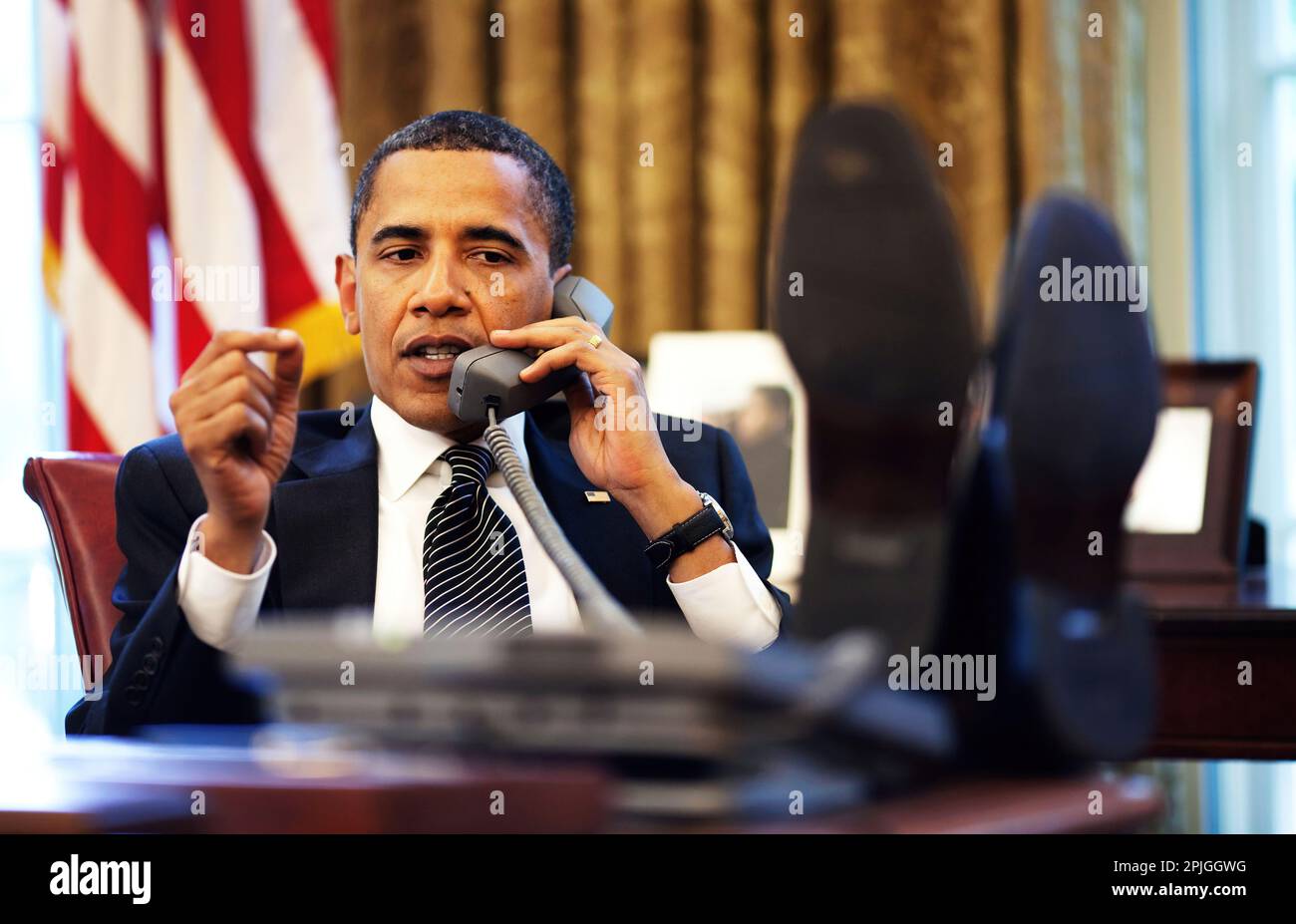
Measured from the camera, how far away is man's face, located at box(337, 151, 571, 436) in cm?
126

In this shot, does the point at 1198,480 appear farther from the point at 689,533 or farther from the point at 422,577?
the point at 422,577

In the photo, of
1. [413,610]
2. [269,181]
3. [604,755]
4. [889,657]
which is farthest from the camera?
[269,181]

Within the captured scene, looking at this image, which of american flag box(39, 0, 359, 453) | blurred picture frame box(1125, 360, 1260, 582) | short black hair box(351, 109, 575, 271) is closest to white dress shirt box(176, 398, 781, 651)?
short black hair box(351, 109, 575, 271)

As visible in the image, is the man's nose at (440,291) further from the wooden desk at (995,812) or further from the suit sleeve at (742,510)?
the wooden desk at (995,812)

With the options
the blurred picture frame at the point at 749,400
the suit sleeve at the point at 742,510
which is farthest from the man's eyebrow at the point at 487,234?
the blurred picture frame at the point at 749,400

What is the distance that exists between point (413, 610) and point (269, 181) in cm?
140

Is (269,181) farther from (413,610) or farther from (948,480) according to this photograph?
(948,480)

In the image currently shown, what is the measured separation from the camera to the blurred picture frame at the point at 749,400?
1.78 metres

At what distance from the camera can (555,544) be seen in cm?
101

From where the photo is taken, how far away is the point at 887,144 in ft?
2.48

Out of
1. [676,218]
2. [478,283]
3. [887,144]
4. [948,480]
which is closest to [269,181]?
[676,218]

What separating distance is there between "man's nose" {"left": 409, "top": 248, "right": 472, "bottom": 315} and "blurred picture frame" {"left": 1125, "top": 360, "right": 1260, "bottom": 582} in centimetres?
97

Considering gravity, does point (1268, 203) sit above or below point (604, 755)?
above

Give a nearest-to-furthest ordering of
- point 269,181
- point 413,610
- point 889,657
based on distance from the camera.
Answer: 1. point 889,657
2. point 413,610
3. point 269,181
